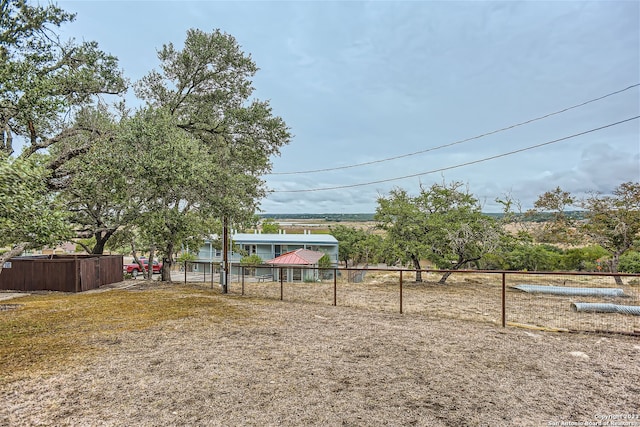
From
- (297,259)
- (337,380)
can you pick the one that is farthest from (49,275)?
(337,380)

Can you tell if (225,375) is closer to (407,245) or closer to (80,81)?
(80,81)

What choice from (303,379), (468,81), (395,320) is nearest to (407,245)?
(395,320)

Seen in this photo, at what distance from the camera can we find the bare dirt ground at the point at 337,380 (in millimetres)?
3068

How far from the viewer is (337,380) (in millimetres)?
3875

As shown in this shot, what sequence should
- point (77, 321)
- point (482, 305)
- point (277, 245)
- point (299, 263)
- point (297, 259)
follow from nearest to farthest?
point (77, 321) → point (482, 305) → point (299, 263) → point (297, 259) → point (277, 245)

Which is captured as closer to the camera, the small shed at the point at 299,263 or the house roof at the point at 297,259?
the small shed at the point at 299,263

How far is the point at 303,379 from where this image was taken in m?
3.91

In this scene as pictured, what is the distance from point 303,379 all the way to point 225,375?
0.98m

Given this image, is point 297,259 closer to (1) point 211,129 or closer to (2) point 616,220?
(1) point 211,129

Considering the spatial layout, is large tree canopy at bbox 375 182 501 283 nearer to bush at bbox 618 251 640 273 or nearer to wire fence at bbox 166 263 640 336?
wire fence at bbox 166 263 640 336

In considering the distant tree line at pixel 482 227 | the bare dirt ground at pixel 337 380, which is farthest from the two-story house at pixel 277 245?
the bare dirt ground at pixel 337 380

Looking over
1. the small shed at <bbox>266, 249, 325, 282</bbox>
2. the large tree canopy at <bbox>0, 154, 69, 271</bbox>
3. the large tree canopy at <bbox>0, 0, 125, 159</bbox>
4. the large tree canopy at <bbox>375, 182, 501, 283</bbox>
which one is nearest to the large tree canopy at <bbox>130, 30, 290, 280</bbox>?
the large tree canopy at <bbox>0, 0, 125, 159</bbox>

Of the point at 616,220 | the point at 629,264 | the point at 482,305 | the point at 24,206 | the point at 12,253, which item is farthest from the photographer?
the point at 629,264

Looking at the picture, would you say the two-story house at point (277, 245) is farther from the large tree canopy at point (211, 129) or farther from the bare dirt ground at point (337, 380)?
the bare dirt ground at point (337, 380)
